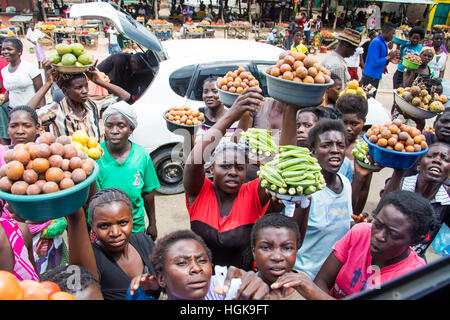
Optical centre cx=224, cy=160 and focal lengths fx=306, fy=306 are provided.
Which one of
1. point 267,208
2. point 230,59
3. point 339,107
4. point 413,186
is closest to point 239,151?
point 267,208

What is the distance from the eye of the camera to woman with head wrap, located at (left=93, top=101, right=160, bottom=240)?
2822 millimetres

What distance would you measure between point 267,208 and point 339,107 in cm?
196

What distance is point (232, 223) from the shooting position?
2213 millimetres

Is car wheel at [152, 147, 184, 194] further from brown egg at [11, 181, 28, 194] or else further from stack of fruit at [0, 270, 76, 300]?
stack of fruit at [0, 270, 76, 300]

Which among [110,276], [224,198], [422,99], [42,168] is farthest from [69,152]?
[422,99]

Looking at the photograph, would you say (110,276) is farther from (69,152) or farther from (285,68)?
(285,68)

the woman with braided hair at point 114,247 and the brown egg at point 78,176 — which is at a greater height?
the brown egg at point 78,176

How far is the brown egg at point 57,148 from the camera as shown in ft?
5.24

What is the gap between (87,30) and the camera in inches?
618

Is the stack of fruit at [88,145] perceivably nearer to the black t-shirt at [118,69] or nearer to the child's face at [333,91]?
the child's face at [333,91]

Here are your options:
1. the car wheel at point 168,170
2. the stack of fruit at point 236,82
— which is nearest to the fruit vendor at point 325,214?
the stack of fruit at point 236,82

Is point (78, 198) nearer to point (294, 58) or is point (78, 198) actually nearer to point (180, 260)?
point (180, 260)

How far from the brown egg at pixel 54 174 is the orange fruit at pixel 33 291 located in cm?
62
